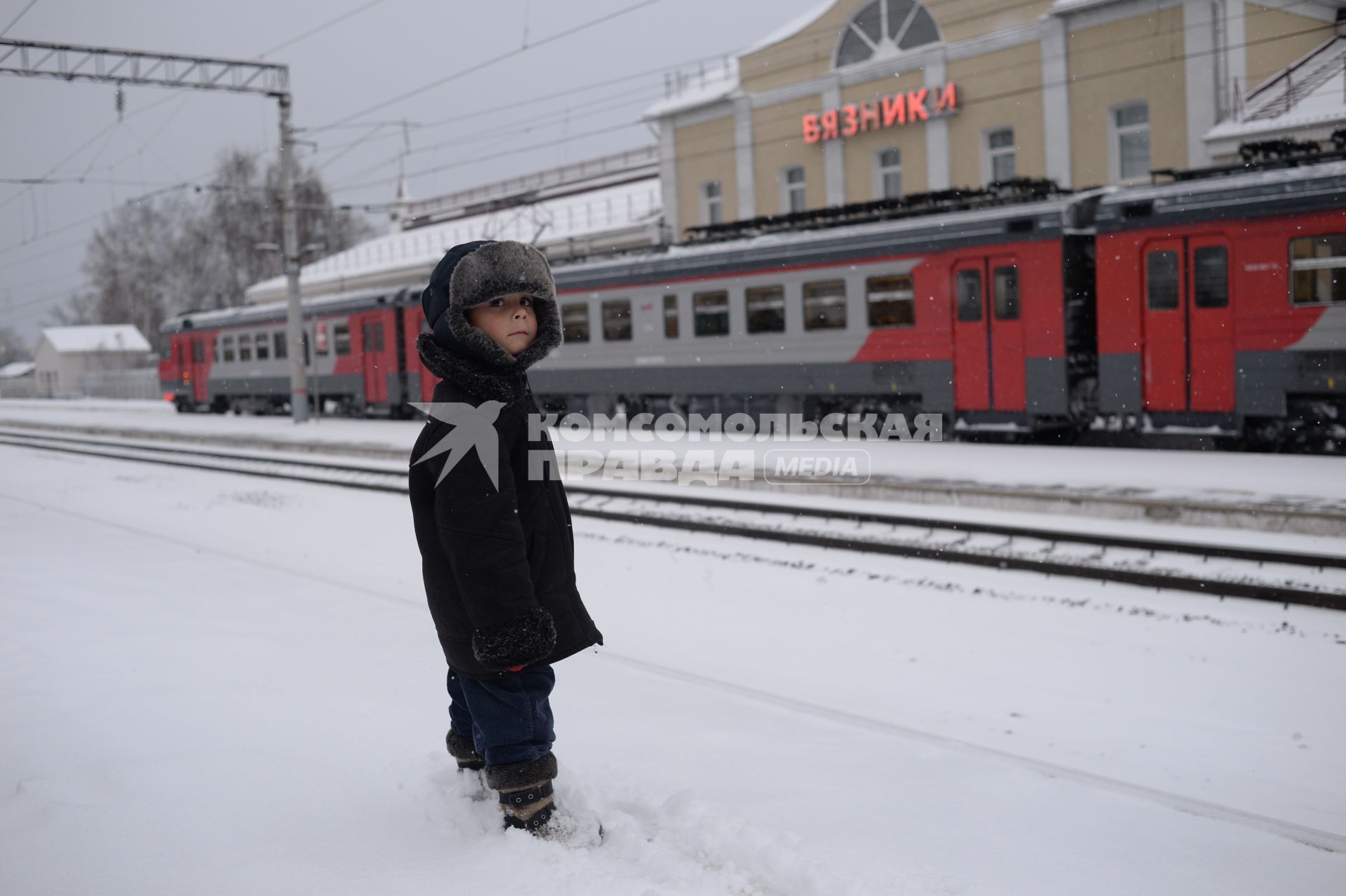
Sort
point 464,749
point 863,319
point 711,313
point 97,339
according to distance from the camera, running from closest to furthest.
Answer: point 464,749
point 863,319
point 711,313
point 97,339

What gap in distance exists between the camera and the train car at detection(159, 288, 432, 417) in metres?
25.5

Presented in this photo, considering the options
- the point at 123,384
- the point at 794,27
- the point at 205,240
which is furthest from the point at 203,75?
the point at 205,240

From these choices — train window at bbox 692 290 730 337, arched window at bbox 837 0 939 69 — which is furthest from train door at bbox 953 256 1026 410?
arched window at bbox 837 0 939 69

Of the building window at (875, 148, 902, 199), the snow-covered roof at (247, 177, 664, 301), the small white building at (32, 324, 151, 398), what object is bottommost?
the small white building at (32, 324, 151, 398)

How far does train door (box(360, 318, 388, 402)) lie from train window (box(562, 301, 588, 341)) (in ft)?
21.8

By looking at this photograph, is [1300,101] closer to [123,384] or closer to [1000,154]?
[1000,154]

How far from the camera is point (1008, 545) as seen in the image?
8.78 meters

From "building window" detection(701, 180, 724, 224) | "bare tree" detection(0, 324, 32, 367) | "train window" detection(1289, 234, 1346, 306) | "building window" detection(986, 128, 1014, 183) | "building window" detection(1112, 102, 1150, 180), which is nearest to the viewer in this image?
"train window" detection(1289, 234, 1346, 306)

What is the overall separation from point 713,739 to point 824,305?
43.8 ft

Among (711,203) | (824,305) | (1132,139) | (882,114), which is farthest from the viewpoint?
(711,203)

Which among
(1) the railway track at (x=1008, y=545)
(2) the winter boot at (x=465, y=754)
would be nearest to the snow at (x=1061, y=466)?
(1) the railway track at (x=1008, y=545)

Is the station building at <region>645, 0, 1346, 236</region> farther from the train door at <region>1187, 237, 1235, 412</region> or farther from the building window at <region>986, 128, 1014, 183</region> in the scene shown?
the train door at <region>1187, 237, 1235, 412</region>

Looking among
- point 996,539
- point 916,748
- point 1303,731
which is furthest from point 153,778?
point 996,539

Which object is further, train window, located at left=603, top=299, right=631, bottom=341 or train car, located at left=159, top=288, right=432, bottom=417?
train car, located at left=159, top=288, right=432, bottom=417
